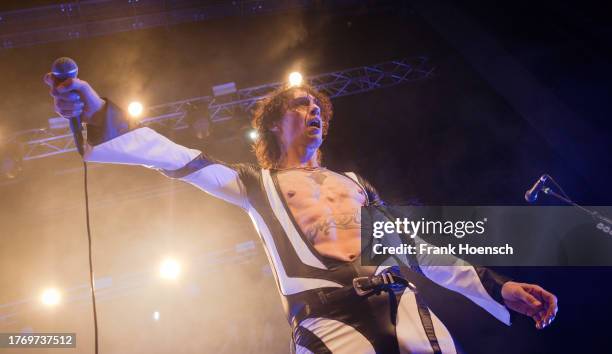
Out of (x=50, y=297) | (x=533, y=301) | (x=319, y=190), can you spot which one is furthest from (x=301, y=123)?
(x=50, y=297)

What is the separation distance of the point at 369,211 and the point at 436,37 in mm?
4469

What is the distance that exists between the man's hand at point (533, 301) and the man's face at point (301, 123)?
4.51 ft

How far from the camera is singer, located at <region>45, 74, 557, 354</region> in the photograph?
179 cm

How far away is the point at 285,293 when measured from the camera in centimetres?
207

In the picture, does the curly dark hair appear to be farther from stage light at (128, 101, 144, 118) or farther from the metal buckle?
stage light at (128, 101, 144, 118)

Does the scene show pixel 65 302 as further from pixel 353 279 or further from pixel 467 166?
pixel 467 166

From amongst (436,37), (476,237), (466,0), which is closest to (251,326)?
(476,237)

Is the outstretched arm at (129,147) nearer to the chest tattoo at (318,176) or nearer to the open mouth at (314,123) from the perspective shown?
the chest tattoo at (318,176)

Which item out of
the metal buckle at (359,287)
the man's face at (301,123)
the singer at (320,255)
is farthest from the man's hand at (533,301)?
the man's face at (301,123)

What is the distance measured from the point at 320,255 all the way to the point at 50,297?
15.2ft

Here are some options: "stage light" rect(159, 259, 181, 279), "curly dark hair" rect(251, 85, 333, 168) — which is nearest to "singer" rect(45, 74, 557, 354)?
"curly dark hair" rect(251, 85, 333, 168)

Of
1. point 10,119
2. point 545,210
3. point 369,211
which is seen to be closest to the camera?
point 369,211

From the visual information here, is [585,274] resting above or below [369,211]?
below

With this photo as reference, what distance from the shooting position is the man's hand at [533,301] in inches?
74.9
